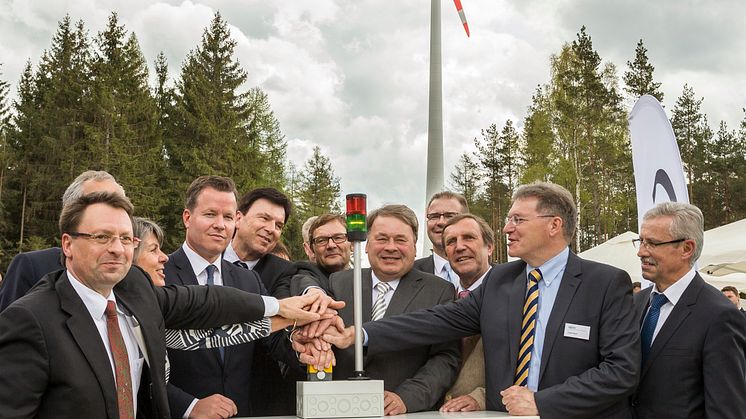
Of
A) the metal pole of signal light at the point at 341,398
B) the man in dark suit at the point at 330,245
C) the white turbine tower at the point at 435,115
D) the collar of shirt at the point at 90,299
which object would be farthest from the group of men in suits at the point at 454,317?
the white turbine tower at the point at 435,115

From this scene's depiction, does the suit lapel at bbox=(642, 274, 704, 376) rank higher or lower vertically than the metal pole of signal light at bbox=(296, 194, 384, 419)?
higher

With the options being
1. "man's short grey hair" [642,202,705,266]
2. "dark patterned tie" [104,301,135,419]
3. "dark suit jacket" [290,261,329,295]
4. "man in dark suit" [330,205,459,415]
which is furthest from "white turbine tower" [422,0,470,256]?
"dark patterned tie" [104,301,135,419]

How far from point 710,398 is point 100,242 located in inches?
125

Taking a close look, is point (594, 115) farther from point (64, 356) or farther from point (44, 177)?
point (64, 356)

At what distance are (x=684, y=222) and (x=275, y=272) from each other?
2.89 m

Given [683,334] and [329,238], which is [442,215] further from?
[683,334]

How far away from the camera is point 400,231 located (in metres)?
4.70

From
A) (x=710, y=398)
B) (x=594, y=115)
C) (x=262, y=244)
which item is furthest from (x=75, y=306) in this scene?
(x=594, y=115)

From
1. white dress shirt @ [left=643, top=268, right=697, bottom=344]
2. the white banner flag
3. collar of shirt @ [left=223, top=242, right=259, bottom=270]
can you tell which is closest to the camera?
white dress shirt @ [left=643, top=268, right=697, bottom=344]

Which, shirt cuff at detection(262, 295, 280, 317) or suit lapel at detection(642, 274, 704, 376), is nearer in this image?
shirt cuff at detection(262, 295, 280, 317)

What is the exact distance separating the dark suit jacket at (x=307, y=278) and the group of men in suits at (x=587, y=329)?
23.6 inches

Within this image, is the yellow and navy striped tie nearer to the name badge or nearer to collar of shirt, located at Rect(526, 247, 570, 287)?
collar of shirt, located at Rect(526, 247, 570, 287)

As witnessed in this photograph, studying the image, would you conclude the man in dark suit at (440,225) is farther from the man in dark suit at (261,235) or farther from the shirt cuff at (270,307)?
the shirt cuff at (270,307)

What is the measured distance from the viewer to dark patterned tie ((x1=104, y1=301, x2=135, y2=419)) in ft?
10.1
